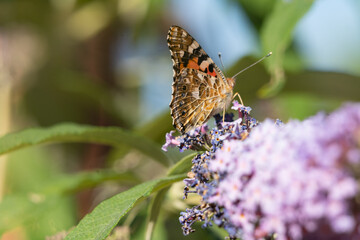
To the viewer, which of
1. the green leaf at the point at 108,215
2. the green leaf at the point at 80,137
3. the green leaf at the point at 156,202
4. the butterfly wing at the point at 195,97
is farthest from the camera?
the butterfly wing at the point at 195,97

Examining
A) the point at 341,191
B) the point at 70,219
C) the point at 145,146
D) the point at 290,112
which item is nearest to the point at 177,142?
the point at 145,146

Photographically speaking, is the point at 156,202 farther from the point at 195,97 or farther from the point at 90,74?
the point at 90,74

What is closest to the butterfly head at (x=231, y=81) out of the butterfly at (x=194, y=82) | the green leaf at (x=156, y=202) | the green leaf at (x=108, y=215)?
the butterfly at (x=194, y=82)

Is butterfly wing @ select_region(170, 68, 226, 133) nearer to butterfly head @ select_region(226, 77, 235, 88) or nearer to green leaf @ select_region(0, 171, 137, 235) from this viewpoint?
butterfly head @ select_region(226, 77, 235, 88)

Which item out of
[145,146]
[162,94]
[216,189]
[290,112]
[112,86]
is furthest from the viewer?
[162,94]

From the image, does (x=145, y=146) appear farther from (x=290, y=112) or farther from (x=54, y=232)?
(x=290, y=112)

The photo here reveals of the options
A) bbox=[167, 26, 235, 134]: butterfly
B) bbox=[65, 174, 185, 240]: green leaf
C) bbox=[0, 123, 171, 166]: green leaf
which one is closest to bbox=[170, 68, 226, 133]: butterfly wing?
bbox=[167, 26, 235, 134]: butterfly

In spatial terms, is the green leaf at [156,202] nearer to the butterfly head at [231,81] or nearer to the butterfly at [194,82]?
the butterfly at [194,82]
